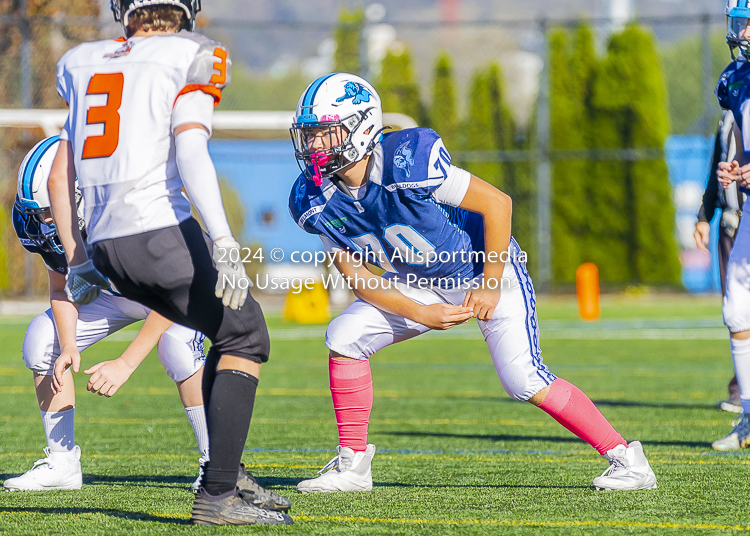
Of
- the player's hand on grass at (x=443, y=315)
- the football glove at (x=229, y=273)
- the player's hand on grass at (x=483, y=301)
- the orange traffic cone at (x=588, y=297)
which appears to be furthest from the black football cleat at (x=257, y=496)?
the orange traffic cone at (x=588, y=297)

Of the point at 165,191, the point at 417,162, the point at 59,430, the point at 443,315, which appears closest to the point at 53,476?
the point at 59,430

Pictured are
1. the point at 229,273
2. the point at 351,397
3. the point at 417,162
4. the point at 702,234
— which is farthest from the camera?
the point at 702,234

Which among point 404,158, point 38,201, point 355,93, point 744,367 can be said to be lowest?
point 744,367

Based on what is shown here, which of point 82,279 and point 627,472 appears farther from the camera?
point 627,472

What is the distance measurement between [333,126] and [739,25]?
218 centimetres

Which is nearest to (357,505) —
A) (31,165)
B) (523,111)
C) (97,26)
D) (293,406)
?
(31,165)

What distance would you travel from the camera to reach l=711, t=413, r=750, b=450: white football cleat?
472 centimetres

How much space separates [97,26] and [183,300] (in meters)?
16.4

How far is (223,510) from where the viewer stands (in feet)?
10.1

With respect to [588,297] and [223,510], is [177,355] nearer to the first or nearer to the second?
[223,510]

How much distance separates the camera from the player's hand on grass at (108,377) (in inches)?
122

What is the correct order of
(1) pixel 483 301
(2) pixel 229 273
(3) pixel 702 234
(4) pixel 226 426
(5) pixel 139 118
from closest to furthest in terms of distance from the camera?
(2) pixel 229 273 → (5) pixel 139 118 → (4) pixel 226 426 → (1) pixel 483 301 → (3) pixel 702 234

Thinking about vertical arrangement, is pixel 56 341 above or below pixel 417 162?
below

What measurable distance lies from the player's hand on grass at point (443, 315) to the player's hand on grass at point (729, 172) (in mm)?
1615
